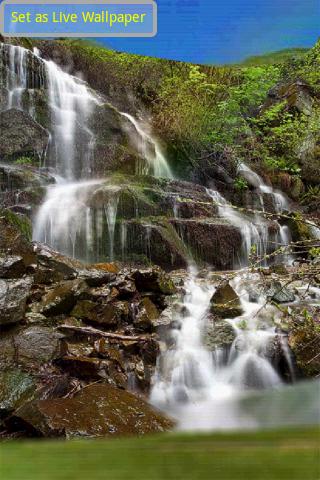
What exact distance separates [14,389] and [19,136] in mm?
10050

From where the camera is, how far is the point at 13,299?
4.28m

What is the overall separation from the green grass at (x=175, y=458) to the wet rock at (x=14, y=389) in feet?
7.73

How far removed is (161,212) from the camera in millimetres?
9922

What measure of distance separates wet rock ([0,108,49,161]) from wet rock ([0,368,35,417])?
949cm

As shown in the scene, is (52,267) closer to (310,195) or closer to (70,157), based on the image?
(70,157)

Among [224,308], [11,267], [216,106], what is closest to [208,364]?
[224,308]

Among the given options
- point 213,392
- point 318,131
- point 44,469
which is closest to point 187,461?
point 44,469

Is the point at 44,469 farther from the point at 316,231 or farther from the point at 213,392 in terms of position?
the point at 316,231

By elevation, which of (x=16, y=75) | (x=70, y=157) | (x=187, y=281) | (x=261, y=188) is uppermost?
(x=16, y=75)

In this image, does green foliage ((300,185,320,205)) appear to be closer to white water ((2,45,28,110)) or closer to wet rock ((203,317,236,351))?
white water ((2,45,28,110))

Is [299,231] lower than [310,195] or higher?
lower

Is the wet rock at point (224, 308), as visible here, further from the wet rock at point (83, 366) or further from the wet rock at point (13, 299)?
the wet rock at point (13, 299)

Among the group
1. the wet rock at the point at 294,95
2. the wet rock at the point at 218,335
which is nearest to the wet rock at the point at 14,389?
the wet rock at the point at 218,335

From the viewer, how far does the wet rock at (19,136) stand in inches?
470
